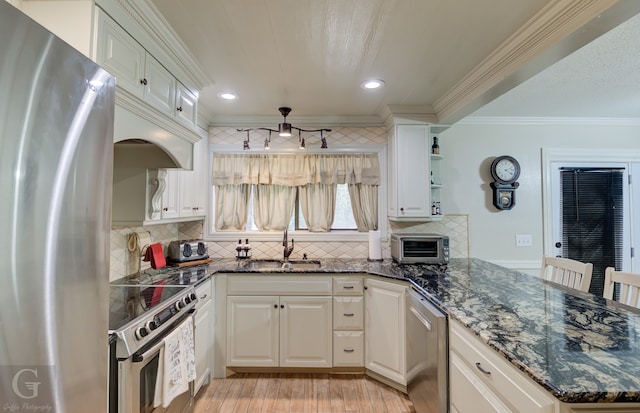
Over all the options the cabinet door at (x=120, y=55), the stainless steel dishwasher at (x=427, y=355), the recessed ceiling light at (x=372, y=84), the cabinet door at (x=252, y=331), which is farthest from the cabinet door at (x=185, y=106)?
the stainless steel dishwasher at (x=427, y=355)

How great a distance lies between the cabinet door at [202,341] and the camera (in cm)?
229

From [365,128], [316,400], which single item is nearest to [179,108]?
[365,128]

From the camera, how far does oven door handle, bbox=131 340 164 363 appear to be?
1.39 metres

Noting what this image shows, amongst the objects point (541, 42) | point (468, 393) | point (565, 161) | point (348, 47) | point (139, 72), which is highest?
point (348, 47)

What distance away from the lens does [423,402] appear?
1.90 meters

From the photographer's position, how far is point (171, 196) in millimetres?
2568

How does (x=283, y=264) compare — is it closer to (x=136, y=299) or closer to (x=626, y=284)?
(x=136, y=299)

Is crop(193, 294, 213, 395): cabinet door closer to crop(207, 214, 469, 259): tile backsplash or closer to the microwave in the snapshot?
crop(207, 214, 469, 259): tile backsplash

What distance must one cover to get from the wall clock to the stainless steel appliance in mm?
3164

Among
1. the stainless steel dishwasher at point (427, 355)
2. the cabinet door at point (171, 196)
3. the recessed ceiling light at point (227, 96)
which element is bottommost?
the stainless steel dishwasher at point (427, 355)

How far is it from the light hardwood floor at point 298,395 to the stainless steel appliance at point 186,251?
3.67 ft

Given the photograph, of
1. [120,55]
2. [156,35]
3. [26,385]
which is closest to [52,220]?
[26,385]

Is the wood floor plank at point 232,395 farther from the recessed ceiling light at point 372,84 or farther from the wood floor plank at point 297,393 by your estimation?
the recessed ceiling light at point 372,84

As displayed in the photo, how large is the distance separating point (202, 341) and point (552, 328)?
7.53 feet
